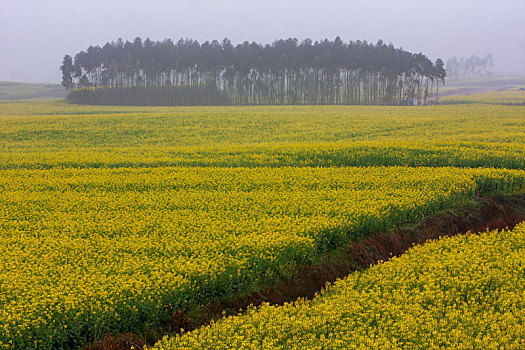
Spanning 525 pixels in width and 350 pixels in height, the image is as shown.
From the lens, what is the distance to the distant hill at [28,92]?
159250 millimetres

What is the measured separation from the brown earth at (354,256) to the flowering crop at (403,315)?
1027 millimetres

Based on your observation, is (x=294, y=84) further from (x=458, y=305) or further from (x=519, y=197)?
(x=458, y=305)

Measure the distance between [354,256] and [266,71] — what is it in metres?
92.6

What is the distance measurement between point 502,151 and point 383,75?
8087 centimetres

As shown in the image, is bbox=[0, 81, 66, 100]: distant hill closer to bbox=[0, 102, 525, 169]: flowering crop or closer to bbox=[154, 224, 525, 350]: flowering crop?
bbox=[0, 102, 525, 169]: flowering crop

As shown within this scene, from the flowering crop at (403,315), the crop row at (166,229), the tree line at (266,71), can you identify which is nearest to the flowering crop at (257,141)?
the crop row at (166,229)

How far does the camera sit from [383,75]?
10281 cm

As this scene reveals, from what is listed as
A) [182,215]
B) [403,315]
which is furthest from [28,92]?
[403,315]

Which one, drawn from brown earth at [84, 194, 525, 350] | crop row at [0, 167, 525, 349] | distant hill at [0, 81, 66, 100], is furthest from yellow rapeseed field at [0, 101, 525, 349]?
distant hill at [0, 81, 66, 100]

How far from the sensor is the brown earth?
9711 millimetres

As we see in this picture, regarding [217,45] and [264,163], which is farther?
[217,45]

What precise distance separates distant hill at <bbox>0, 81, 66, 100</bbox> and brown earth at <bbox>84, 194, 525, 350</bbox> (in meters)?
164

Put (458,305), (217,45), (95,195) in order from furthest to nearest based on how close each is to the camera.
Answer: (217,45) < (95,195) < (458,305)

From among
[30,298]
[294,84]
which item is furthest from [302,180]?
[294,84]
